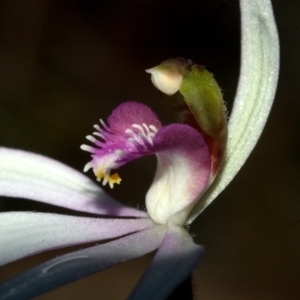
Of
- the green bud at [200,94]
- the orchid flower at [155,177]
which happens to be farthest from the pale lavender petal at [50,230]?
the green bud at [200,94]

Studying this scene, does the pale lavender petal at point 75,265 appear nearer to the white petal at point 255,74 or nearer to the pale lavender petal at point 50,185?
the pale lavender petal at point 50,185

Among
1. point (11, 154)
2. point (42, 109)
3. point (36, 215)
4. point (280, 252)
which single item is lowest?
point (280, 252)

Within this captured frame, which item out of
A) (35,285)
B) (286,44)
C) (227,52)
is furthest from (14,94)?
(35,285)

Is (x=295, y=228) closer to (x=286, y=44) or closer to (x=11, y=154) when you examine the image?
(x=286, y=44)

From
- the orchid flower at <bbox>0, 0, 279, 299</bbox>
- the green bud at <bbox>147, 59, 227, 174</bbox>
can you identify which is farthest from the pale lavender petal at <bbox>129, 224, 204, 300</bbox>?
the green bud at <bbox>147, 59, 227, 174</bbox>

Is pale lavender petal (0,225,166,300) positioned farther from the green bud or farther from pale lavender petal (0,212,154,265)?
the green bud

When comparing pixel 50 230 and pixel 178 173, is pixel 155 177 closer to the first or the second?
pixel 178 173

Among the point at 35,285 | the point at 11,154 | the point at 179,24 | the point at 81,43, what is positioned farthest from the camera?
the point at 81,43
